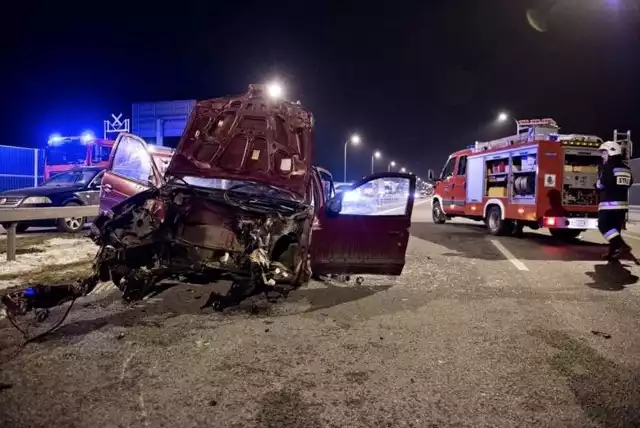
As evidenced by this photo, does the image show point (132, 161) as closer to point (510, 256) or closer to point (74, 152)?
point (510, 256)

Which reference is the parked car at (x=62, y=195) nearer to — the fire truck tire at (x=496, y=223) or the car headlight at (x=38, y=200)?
the car headlight at (x=38, y=200)

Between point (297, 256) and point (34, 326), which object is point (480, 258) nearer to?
point (297, 256)

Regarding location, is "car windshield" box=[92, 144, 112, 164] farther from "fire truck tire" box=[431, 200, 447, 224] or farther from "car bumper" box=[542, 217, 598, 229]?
"car bumper" box=[542, 217, 598, 229]

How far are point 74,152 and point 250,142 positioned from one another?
48.7ft

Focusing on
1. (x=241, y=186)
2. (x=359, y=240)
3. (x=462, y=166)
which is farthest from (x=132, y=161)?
(x=462, y=166)

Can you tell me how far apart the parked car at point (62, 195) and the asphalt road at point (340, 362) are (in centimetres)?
693

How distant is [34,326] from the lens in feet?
15.0

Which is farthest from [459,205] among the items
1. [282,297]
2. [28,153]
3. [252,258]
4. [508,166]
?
[28,153]

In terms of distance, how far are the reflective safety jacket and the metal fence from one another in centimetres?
2478

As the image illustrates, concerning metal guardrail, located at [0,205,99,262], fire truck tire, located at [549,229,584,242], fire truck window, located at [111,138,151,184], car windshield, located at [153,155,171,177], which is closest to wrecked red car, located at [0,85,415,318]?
car windshield, located at [153,155,171,177]

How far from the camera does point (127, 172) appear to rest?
22.8 ft

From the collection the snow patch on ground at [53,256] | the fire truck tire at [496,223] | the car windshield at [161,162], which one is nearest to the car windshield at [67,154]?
the snow patch on ground at [53,256]

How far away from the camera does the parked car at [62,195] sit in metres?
11.2

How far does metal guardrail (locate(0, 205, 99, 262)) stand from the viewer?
784 cm
